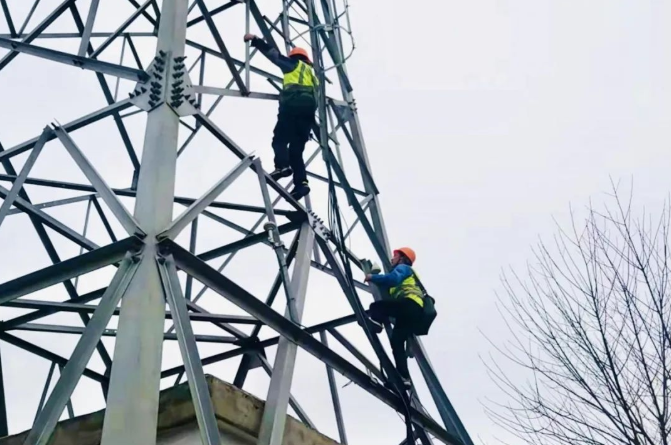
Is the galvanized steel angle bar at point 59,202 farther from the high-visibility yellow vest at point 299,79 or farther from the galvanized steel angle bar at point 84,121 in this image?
the high-visibility yellow vest at point 299,79

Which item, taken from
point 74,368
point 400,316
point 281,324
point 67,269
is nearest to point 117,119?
point 67,269

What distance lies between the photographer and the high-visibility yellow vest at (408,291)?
27.3 feet

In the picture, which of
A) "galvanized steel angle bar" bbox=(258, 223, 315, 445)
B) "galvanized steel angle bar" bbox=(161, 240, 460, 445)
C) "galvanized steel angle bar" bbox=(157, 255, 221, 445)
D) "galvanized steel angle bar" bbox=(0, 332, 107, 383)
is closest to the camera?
"galvanized steel angle bar" bbox=(157, 255, 221, 445)

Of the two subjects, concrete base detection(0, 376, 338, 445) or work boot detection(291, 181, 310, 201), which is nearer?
concrete base detection(0, 376, 338, 445)

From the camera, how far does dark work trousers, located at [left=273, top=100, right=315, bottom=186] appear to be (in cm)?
871

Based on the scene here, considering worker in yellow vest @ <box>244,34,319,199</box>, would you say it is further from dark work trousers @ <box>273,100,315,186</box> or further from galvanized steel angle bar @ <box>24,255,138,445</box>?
galvanized steel angle bar @ <box>24,255,138,445</box>

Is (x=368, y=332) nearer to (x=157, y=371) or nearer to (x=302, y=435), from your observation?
(x=302, y=435)

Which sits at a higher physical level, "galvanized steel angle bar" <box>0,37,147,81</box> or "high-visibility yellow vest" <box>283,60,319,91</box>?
→ "high-visibility yellow vest" <box>283,60,319,91</box>

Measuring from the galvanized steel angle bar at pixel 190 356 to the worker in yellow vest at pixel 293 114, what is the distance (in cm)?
346

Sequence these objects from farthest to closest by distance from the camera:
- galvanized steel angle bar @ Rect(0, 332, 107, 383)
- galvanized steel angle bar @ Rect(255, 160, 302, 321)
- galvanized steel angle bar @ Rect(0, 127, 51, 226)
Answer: galvanized steel angle bar @ Rect(0, 332, 107, 383) → galvanized steel angle bar @ Rect(0, 127, 51, 226) → galvanized steel angle bar @ Rect(255, 160, 302, 321)

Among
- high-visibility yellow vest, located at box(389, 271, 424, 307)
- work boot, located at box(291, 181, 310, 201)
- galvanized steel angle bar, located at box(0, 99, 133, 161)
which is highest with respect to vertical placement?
work boot, located at box(291, 181, 310, 201)

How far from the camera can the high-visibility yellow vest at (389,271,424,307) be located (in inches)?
328

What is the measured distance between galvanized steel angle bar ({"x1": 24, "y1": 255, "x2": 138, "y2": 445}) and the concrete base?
60 centimetres

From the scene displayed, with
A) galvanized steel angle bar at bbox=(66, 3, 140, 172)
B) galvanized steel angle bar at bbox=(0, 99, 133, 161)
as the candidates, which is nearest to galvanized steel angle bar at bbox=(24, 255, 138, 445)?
galvanized steel angle bar at bbox=(0, 99, 133, 161)
